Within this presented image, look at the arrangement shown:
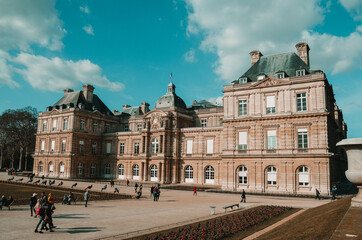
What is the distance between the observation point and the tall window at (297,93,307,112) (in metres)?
36.5

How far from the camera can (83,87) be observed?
65062mm

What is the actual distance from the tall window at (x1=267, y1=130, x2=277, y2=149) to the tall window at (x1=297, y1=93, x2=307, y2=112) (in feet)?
14.0

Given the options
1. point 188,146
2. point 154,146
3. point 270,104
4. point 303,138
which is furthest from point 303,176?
point 154,146

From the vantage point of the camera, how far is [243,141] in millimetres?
39656

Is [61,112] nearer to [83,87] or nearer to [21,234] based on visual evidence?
[83,87]

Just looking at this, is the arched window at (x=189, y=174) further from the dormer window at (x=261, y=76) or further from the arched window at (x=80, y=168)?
the arched window at (x=80, y=168)

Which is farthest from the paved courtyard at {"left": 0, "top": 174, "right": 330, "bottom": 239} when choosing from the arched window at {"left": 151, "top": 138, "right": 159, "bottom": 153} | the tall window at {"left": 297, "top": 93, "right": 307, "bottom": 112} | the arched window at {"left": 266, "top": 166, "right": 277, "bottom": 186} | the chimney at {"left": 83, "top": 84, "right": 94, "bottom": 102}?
the chimney at {"left": 83, "top": 84, "right": 94, "bottom": 102}

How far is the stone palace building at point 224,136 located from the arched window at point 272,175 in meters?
0.12

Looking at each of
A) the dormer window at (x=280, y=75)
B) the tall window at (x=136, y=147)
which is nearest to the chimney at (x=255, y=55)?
the dormer window at (x=280, y=75)

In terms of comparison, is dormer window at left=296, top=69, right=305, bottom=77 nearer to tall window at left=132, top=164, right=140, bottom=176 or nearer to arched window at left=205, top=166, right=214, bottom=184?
arched window at left=205, top=166, right=214, bottom=184

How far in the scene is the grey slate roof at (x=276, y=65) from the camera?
131 feet

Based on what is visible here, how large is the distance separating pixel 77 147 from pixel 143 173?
15.7m

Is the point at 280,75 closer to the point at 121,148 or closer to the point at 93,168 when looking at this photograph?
the point at 121,148

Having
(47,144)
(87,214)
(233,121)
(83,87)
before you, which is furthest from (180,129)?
(87,214)
